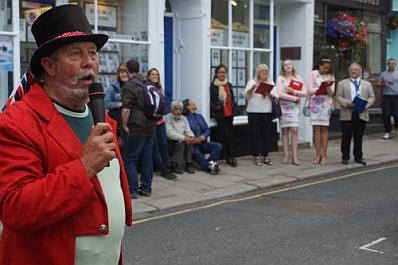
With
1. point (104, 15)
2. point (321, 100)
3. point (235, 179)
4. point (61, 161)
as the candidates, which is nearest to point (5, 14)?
point (104, 15)

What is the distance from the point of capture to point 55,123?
216 cm

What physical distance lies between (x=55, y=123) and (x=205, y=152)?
843 centimetres

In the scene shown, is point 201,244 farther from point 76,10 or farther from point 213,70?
point 213,70

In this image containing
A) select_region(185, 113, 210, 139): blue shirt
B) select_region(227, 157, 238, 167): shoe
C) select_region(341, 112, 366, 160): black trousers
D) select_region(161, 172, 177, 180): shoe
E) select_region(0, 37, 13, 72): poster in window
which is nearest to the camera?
select_region(0, 37, 13, 72): poster in window

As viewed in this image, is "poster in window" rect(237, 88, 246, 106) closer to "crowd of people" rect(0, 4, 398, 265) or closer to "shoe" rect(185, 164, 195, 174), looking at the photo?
"shoe" rect(185, 164, 195, 174)

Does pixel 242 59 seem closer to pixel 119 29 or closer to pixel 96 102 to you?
pixel 119 29

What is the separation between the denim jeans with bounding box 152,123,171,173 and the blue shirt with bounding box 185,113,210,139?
763mm

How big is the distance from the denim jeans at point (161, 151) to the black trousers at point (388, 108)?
7793mm

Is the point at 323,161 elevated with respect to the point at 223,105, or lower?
lower

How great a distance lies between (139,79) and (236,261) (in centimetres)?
366

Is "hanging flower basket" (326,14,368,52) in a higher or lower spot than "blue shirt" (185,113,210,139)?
higher

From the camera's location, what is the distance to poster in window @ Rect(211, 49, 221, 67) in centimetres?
1156

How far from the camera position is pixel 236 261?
17.7 ft

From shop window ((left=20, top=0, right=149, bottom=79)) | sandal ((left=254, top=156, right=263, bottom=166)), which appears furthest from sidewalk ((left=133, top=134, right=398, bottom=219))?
shop window ((left=20, top=0, right=149, bottom=79))
